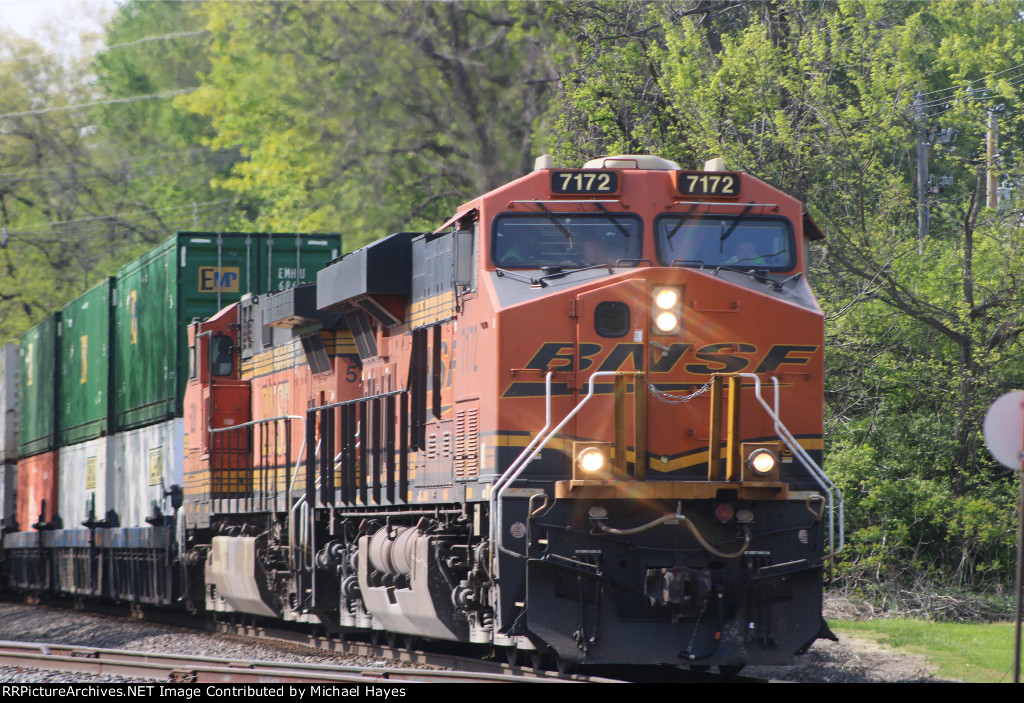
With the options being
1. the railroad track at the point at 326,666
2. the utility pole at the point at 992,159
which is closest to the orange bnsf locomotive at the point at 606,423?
the railroad track at the point at 326,666

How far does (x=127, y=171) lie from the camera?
4444cm

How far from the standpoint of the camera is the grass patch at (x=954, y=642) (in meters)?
10.1

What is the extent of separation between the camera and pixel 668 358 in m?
8.62

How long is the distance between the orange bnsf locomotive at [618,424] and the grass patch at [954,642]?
2.40 meters

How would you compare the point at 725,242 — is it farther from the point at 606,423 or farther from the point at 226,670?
the point at 226,670

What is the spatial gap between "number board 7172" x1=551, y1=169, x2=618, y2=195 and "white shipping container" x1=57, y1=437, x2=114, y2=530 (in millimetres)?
12712

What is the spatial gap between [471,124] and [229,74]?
9.59m

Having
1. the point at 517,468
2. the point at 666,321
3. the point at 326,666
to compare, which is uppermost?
the point at 666,321

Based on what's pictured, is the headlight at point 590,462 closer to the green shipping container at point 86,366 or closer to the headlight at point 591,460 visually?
the headlight at point 591,460

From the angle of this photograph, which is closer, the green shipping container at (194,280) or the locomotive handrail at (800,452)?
the locomotive handrail at (800,452)

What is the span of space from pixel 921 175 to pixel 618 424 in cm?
1477

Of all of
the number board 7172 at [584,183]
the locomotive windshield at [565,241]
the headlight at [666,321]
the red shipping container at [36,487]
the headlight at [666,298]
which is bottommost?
the red shipping container at [36,487]

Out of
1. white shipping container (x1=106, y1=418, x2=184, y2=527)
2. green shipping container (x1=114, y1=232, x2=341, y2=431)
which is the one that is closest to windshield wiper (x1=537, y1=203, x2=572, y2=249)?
green shipping container (x1=114, y1=232, x2=341, y2=431)

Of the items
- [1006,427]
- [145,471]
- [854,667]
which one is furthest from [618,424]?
[145,471]
